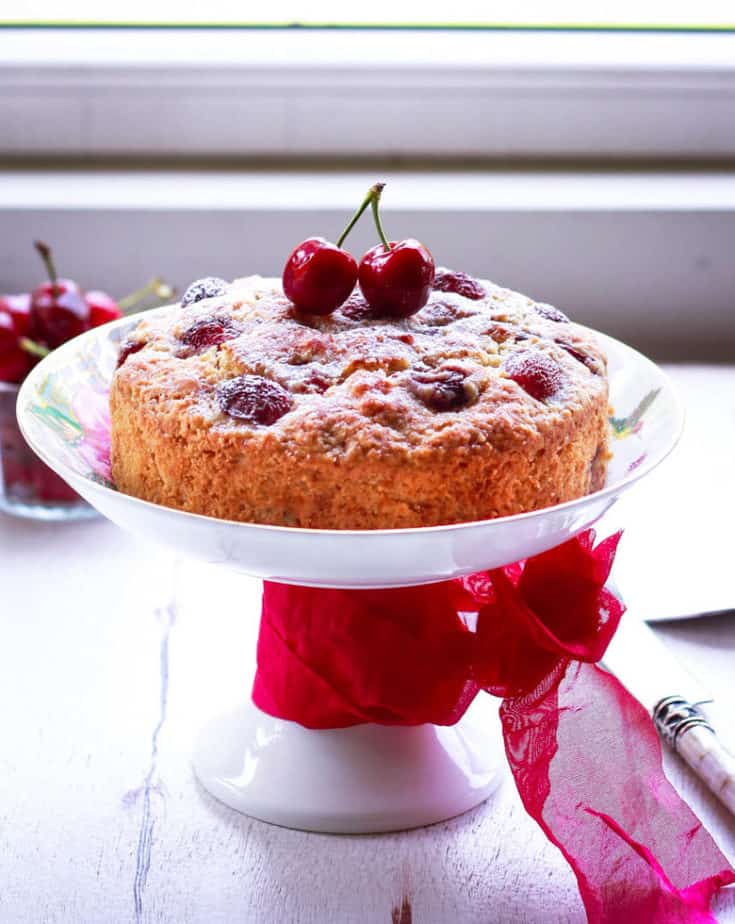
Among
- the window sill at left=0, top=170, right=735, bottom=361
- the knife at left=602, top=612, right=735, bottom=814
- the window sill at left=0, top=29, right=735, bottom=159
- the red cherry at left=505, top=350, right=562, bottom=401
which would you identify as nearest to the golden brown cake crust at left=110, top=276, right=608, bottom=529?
the red cherry at left=505, top=350, right=562, bottom=401

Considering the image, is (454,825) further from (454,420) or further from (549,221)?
(549,221)

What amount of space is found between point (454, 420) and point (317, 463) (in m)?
0.11

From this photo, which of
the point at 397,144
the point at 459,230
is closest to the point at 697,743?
the point at 459,230

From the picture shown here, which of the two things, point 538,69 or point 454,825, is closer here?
point 454,825

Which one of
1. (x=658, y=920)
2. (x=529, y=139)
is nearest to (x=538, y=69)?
(x=529, y=139)

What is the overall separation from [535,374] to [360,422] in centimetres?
16

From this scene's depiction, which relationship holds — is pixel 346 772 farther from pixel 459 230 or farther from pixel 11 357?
pixel 459 230

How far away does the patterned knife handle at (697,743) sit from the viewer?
97 centimetres

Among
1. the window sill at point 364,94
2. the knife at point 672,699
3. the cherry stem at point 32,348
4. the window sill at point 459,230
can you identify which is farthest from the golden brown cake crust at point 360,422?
the window sill at point 364,94

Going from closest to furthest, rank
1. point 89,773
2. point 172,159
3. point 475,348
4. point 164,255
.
Answer: point 475,348 → point 89,773 → point 164,255 → point 172,159

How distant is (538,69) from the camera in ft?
6.31

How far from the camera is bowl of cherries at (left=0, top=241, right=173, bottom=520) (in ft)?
4.63

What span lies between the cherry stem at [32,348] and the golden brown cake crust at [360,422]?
0.45 metres

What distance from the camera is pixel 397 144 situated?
1998 mm
